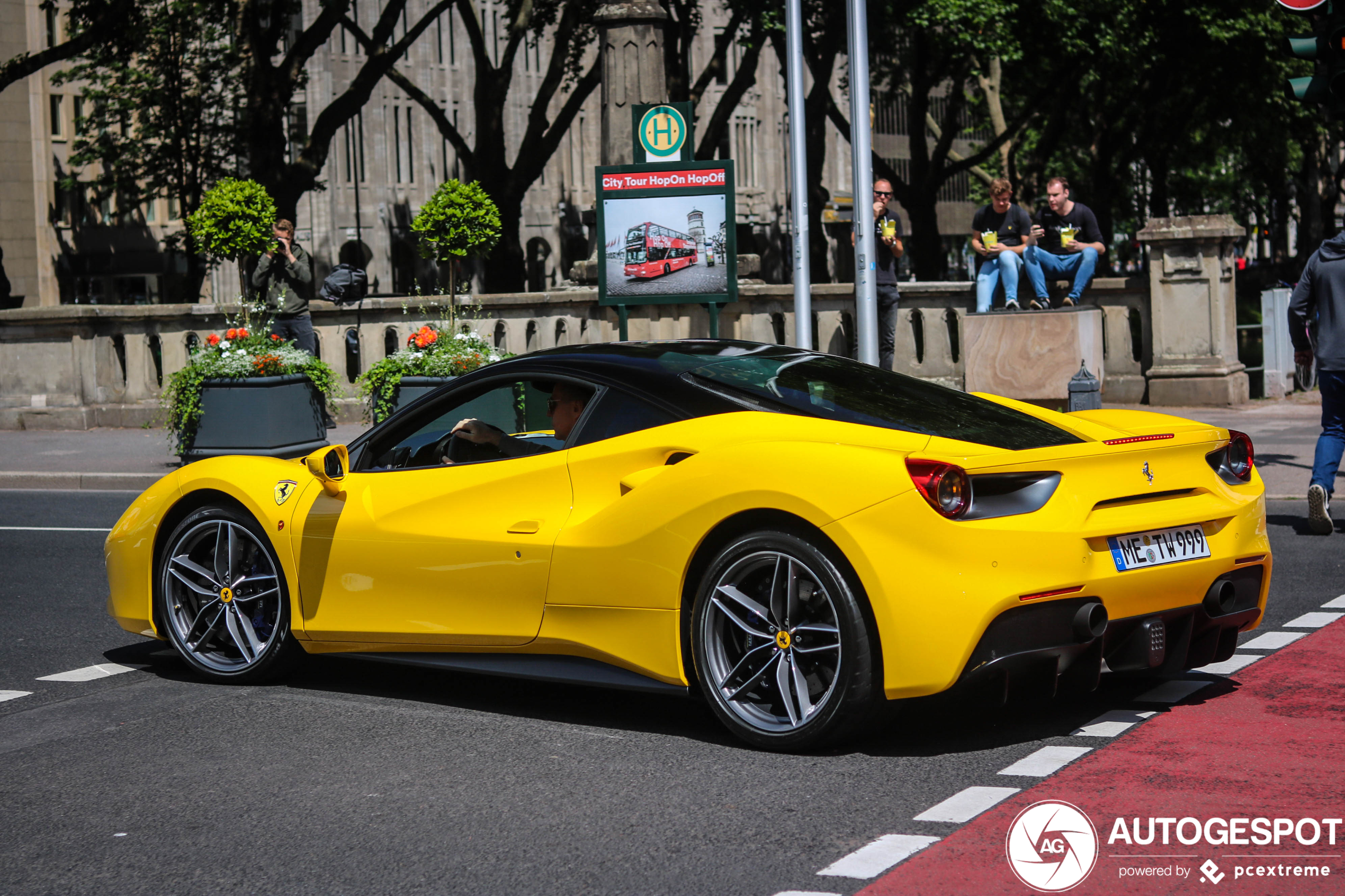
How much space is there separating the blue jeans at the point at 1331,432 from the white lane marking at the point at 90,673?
6.92m

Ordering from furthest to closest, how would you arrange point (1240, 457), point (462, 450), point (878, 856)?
point (462, 450) → point (1240, 457) → point (878, 856)

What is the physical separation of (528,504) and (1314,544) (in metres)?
5.81

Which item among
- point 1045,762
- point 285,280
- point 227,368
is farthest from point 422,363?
point 1045,762

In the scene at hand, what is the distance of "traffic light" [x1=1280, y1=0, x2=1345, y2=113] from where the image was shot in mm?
10695

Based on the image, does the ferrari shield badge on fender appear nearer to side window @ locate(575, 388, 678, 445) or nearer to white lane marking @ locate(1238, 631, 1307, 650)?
side window @ locate(575, 388, 678, 445)

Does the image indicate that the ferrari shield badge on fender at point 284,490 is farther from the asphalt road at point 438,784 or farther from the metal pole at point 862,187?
the metal pole at point 862,187

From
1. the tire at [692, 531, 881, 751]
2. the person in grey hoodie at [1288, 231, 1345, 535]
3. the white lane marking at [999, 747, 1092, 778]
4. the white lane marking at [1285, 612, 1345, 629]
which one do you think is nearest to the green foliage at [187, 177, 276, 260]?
the person in grey hoodie at [1288, 231, 1345, 535]

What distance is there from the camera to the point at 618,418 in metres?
5.86

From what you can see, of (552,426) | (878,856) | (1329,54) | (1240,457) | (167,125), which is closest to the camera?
(878,856)

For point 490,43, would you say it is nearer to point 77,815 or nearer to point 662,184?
point 662,184

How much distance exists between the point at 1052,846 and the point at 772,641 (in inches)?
49.5

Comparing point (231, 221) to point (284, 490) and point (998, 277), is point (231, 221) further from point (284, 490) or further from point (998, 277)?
point (284, 490)

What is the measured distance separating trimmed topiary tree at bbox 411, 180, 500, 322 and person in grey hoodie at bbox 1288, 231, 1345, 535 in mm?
7858

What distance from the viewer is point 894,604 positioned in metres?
5.03
